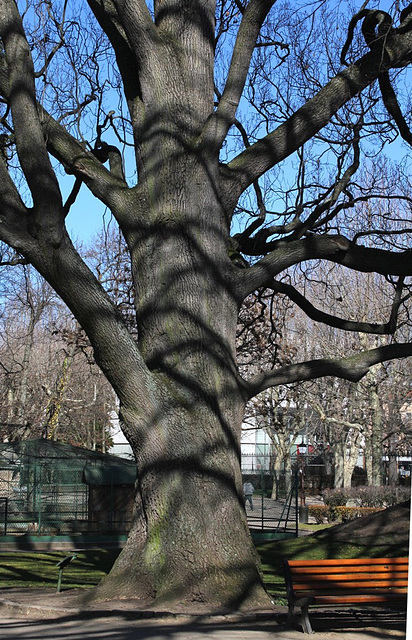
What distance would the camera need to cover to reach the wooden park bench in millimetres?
7246

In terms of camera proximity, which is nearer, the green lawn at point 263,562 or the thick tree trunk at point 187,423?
the thick tree trunk at point 187,423

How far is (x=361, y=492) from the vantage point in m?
30.0

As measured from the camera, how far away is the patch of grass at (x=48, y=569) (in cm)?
1202

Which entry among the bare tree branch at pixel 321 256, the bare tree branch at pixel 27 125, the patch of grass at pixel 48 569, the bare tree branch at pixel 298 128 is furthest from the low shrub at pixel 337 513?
the bare tree branch at pixel 27 125

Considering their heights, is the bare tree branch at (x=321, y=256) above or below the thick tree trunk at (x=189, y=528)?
above

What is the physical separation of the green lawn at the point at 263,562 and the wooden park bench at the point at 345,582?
325 cm

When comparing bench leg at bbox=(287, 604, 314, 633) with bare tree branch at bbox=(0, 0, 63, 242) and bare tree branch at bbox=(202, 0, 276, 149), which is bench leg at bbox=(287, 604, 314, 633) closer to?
bare tree branch at bbox=(0, 0, 63, 242)

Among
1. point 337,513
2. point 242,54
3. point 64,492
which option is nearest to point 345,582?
point 242,54

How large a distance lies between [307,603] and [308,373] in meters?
3.43

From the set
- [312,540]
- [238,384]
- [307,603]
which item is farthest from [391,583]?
[312,540]

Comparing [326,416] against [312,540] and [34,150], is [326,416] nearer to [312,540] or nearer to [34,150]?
[312,540]

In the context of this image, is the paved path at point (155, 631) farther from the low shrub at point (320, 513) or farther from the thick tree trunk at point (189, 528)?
Answer: the low shrub at point (320, 513)

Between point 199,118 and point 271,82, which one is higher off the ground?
point 271,82

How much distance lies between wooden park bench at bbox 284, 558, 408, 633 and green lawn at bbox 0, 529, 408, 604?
3.25 meters
